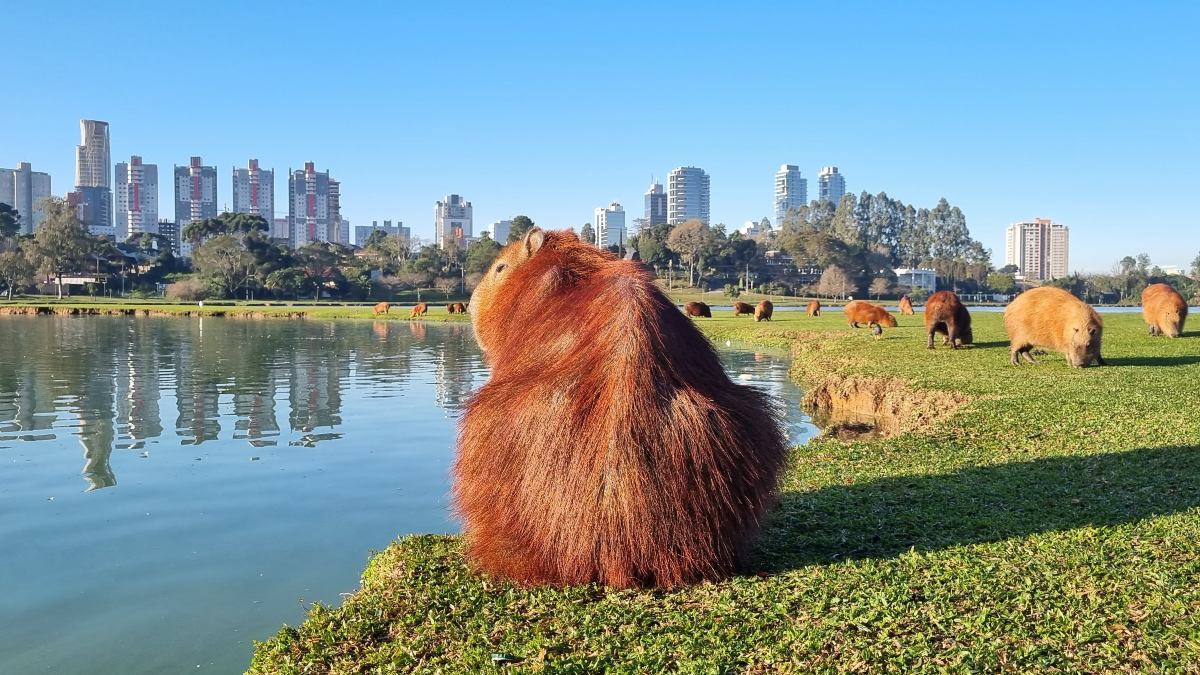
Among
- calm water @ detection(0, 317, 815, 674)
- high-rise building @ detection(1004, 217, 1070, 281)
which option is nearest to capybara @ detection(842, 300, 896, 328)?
calm water @ detection(0, 317, 815, 674)

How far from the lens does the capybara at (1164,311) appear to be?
747 inches

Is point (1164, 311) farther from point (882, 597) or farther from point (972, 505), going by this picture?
point (882, 597)

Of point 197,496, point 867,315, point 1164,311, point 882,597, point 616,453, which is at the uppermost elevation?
point 1164,311

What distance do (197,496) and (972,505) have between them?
6.81m

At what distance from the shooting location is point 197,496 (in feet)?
27.4

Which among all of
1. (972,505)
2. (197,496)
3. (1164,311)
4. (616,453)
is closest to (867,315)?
(1164,311)

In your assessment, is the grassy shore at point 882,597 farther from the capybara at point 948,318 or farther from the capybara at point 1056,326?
the capybara at point 948,318

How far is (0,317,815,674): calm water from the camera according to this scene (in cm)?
523

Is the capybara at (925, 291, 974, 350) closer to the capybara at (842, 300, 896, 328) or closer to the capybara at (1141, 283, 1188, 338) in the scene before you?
the capybara at (1141, 283, 1188, 338)

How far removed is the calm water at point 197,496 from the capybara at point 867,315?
8443 millimetres

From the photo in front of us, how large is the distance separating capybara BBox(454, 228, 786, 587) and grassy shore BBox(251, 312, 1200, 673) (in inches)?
6.6

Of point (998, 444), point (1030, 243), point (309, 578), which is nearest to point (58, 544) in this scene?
point (309, 578)

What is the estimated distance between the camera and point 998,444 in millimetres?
8078

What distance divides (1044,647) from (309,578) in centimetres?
455
